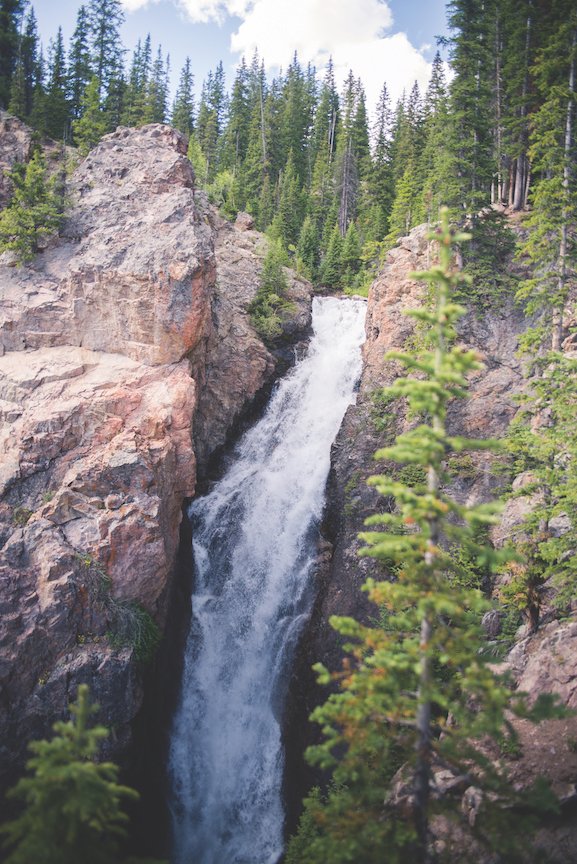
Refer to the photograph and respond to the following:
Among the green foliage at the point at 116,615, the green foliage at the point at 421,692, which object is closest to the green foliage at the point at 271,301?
the green foliage at the point at 116,615

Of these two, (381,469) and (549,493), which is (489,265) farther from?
(549,493)

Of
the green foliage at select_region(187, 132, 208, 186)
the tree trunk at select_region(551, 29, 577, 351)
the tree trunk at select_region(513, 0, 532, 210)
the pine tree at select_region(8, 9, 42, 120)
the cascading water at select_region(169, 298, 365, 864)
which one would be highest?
the pine tree at select_region(8, 9, 42, 120)

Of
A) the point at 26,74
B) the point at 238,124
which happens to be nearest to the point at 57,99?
the point at 26,74

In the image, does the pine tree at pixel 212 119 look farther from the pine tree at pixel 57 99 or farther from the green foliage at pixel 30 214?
the green foliage at pixel 30 214

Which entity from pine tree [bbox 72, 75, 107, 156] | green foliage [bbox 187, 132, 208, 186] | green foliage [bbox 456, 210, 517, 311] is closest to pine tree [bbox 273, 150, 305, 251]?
green foliage [bbox 187, 132, 208, 186]

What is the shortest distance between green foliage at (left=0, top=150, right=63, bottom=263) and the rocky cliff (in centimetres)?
1595

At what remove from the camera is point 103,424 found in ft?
62.0

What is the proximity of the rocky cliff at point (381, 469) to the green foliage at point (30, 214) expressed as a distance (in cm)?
1595

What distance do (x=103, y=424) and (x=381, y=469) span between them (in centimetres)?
1131

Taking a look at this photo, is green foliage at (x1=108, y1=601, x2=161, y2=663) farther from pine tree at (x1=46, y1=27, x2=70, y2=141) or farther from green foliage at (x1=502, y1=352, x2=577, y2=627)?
pine tree at (x1=46, y1=27, x2=70, y2=141)

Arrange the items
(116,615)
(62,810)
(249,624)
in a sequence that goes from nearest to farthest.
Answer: (62,810), (116,615), (249,624)

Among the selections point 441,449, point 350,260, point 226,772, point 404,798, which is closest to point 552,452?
point 441,449

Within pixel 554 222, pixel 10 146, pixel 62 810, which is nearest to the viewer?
pixel 62 810

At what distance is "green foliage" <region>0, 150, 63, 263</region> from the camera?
21938 millimetres
